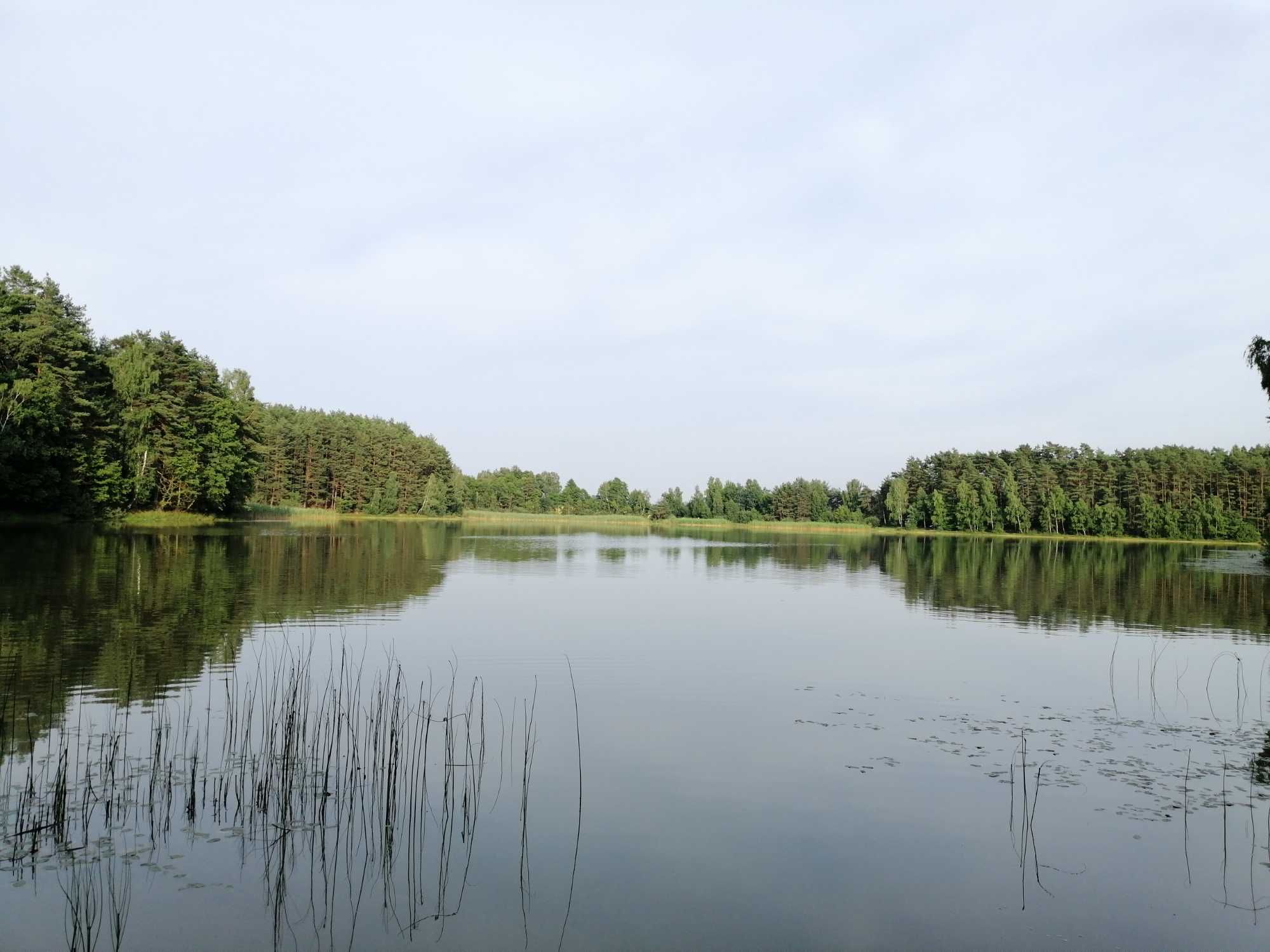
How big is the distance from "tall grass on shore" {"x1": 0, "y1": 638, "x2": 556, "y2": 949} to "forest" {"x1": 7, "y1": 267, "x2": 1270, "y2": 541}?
1036 inches

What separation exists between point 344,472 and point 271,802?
115283 millimetres

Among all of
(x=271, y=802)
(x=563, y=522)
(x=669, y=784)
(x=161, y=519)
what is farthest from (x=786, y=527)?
(x=271, y=802)

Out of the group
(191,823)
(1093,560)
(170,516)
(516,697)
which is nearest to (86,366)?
(170,516)

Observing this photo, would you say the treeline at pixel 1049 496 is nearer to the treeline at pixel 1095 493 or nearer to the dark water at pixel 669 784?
the treeline at pixel 1095 493

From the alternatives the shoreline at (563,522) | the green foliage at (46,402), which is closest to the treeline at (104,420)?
the green foliage at (46,402)

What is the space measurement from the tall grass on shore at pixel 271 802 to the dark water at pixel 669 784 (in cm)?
5

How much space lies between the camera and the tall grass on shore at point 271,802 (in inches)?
268

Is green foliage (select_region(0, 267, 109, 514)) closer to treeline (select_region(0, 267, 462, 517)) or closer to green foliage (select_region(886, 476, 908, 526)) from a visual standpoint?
treeline (select_region(0, 267, 462, 517))

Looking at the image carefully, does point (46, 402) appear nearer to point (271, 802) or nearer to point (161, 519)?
point (161, 519)

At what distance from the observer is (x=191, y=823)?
8008 mm

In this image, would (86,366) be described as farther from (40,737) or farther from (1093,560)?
(1093,560)

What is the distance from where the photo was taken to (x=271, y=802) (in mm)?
8594

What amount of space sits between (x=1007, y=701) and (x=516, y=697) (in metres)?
8.59

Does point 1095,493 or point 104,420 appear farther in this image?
point 1095,493
